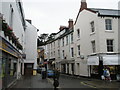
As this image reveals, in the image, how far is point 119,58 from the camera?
1870 cm

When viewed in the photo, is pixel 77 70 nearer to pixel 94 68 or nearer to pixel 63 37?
pixel 94 68

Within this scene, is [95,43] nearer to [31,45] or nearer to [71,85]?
[71,85]

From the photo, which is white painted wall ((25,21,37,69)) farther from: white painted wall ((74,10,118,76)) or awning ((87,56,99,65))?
awning ((87,56,99,65))

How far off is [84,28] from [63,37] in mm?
10023

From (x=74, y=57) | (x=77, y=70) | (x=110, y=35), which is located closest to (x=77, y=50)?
(x=74, y=57)

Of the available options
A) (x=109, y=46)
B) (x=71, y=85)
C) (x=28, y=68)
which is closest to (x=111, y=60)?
(x=109, y=46)

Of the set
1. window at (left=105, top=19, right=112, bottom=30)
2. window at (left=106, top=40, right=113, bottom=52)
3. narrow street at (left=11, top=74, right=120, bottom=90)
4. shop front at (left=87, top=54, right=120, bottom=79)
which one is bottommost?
narrow street at (left=11, top=74, right=120, bottom=90)

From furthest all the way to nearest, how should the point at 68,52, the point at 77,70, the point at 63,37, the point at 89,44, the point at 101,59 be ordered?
the point at 63,37, the point at 68,52, the point at 77,70, the point at 89,44, the point at 101,59

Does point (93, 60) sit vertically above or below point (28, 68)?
above

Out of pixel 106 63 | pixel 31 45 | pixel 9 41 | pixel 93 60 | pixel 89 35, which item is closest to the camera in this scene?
pixel 9 41

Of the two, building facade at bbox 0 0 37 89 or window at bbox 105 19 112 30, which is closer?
building facade at bbox 0 0 37 89

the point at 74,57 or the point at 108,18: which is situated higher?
the point at 108,18

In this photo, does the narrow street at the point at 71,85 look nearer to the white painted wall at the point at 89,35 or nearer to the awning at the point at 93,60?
the awning at the point at 93,60

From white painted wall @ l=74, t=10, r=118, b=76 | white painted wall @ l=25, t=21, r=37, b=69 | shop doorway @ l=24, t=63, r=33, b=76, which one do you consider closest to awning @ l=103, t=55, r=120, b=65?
white painted wall @ l=74, t=10, r=118, b=76
